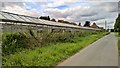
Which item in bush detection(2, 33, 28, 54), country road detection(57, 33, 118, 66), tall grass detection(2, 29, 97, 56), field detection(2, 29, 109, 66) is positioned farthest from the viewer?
tall grass detection(2, 29, 97, 56)

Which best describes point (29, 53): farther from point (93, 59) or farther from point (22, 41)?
point (93, 59)

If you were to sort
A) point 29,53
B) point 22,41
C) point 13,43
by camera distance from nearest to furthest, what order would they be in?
point 29,53
point 13,43
point 22,41

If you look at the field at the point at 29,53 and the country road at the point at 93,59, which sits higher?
the field at the point at 29,53

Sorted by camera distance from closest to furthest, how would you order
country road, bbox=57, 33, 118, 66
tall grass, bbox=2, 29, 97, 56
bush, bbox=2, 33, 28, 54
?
country road, bbox=57, 33, 118, 66, bush, bbox=2, 33, 28, 54, tall grass, bbox=2, 29, 97, 56

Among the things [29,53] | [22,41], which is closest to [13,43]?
[29,53]

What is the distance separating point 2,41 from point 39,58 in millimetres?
2605

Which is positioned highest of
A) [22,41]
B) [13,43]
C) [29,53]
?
[13,43]

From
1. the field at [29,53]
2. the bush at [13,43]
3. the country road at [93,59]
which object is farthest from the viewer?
the bush at [13,43]

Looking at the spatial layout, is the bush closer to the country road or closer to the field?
the field

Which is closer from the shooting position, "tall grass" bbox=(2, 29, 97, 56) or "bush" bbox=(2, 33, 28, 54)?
"bush" bbox=(2, 33, 28, 54)

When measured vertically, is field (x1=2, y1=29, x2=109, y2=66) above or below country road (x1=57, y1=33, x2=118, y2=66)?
above

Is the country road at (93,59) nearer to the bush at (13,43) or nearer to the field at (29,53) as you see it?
the field at (29,53)

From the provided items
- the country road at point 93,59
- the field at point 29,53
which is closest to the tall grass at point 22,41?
the field at point 29,53

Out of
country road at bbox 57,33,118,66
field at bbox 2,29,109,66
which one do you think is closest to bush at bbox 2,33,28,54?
field at bbox 2,29,109,66
